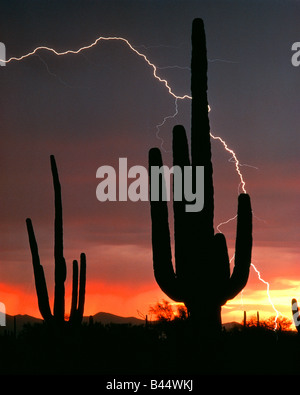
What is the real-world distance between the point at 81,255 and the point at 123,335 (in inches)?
153

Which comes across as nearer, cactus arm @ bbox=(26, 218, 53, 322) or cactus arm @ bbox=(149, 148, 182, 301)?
cactus arm @ bbox=(149, 148, 182, 301)

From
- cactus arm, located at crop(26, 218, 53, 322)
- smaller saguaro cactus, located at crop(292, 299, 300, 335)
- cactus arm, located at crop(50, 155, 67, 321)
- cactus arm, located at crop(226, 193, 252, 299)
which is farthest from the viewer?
smaller saguaro cactus, located at crop(292, 299, 300, 335)

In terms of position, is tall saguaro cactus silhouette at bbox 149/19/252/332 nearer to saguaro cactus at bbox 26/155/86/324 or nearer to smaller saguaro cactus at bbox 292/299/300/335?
saguaro cactus at bbox 26/155/86/324

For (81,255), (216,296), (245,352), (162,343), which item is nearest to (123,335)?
(162,343)

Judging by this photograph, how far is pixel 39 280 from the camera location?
17.5 metres

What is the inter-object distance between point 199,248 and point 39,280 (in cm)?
673

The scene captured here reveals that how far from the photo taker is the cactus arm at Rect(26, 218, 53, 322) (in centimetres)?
1754

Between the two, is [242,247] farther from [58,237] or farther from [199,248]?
[58,237]

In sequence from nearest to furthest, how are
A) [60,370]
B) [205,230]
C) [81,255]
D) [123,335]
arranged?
[205,230] < [60,370] < [81,255] < [123,335]

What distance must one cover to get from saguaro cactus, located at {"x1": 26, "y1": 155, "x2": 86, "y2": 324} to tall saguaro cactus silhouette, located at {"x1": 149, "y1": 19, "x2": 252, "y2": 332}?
5576 mm

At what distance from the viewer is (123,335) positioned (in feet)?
69.1

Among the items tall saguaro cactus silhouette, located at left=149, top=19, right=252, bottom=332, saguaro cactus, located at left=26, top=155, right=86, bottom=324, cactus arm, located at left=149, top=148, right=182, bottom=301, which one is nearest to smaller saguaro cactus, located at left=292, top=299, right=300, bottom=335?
saguaro cactus, located at left=26, top=155, right=86, bottom=324

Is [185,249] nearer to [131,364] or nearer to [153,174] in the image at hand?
[153,174]
